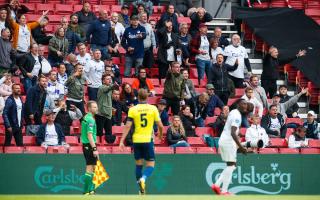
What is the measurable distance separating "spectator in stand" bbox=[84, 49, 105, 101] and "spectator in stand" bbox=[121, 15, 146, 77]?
1.16 meters

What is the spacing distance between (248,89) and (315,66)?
3.91 meters

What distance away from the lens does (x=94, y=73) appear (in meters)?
27.6

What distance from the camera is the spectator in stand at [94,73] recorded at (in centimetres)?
2761

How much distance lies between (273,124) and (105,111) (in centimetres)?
414

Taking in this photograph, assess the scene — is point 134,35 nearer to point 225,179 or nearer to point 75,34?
point 75,34

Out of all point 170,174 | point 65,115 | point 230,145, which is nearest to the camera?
point 230,145

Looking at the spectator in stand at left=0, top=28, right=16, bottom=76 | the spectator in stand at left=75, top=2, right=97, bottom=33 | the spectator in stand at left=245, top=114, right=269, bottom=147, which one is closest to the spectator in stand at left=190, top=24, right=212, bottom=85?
the spectator in stand at left=75, top=2, right=97, bottom=33

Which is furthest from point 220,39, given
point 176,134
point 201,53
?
point 176,134

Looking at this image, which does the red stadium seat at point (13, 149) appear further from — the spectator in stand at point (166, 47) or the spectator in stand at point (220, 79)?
the spectator in stand at point (220, 79)

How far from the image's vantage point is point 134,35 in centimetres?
2872

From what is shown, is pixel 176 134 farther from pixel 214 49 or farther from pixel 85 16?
pixel 85 16

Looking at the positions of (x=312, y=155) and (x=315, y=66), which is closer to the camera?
(x=312, y=155)

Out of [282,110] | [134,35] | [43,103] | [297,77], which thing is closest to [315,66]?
[297,77]

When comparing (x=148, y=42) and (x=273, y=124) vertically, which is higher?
(x=148, y=42)
